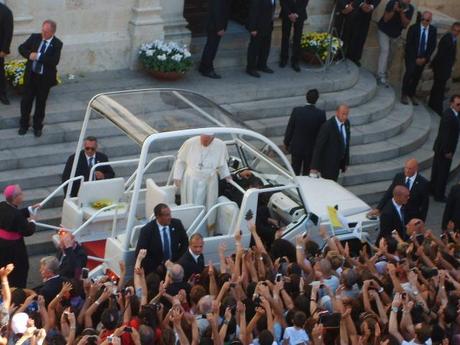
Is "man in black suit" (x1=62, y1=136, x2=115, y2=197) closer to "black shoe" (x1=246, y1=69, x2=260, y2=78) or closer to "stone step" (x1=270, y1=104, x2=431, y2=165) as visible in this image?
"stone step" (x1=270, y1=104, x2=431, y2=165)

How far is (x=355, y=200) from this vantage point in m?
15.2

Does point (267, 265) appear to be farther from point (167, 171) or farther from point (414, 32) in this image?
point (414, 32)

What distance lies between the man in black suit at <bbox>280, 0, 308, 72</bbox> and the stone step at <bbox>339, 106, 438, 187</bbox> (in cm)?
234

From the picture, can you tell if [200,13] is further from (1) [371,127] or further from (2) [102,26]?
(1) [371,127]

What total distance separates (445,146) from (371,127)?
69.5 inches

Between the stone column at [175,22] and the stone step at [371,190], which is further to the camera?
the stone column at [175,22]

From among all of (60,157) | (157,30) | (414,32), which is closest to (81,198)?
(60,157)

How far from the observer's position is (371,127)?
1886 cm

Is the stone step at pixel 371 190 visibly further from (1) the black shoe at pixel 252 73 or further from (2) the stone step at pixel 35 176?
(2) the stone step at pixel 35 176

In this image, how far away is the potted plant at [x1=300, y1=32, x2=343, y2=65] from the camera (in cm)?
1991

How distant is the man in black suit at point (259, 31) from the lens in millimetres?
18734

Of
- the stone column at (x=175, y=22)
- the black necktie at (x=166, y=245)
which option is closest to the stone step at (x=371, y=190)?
the stone column at (x=175, y=22)

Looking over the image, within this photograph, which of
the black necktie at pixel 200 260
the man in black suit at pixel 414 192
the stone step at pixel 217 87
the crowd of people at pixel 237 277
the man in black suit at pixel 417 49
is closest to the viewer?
the crowd of people at pixel 237 277

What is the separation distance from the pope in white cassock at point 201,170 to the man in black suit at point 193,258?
1.21m
